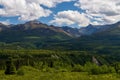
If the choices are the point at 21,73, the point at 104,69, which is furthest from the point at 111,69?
the point at 21,73

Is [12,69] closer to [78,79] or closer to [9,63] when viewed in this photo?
[9,63]

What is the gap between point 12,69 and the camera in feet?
385

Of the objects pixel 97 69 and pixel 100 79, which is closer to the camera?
pixel 100 79

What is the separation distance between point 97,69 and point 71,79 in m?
39.4

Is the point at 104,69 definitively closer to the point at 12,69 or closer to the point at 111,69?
the point at 111,69

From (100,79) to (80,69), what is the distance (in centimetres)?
6423

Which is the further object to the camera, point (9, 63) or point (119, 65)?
point (119, 65)

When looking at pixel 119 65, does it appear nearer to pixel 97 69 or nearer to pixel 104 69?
pixel 104 69

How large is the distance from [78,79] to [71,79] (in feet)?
7.17

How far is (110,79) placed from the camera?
289 feet

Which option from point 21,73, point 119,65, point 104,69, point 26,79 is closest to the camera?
point 26,79

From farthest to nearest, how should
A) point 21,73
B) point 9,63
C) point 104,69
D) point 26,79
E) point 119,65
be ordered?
point 119,65 → point 104,69 → point 9,63 → point 21,73 → point 26,79

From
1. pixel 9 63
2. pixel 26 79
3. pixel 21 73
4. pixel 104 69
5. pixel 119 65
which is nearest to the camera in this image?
pixel 26 79

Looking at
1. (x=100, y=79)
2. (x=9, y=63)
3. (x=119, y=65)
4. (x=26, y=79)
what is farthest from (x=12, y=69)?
(x=119, y=65)
